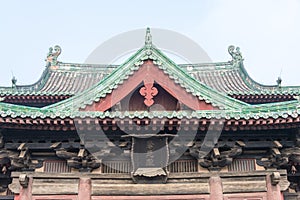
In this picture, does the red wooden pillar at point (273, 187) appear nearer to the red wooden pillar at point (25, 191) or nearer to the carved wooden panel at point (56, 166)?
the carved wooden panel at point (56, 166)

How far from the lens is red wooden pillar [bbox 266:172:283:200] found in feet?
36.0

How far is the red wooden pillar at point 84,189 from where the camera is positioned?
11.0 meters

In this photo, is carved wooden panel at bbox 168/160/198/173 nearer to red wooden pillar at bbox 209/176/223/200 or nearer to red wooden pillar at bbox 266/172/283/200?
red wooden pillar at bbox 209/176/223/200

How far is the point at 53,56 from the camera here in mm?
21422

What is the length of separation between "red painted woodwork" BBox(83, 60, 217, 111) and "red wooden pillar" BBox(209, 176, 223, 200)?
2011 millimetres

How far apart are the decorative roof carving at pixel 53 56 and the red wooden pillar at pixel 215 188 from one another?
41.8 feet

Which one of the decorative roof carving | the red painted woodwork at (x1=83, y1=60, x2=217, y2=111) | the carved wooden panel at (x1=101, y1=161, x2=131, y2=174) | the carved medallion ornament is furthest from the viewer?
the decorative roof carving

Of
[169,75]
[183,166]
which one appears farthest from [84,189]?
[169,75]

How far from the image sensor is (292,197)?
1177 centimetres

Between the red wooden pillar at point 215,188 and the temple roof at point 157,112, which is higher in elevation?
the temple roof at point 157,112

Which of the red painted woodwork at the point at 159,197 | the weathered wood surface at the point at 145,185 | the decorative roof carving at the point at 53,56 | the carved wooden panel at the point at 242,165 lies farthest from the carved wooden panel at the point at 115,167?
the decorative roof carving at the point at 53,56

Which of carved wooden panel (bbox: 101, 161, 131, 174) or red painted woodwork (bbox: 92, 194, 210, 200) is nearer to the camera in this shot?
red painted woodwork (bbox: 92, 194, 210, 200)

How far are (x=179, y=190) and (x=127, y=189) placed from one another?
4.74 feet

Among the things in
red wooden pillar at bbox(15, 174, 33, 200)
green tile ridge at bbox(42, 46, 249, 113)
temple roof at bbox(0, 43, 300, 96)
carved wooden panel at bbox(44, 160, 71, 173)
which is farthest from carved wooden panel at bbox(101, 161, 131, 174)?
temple roof at bbox(0, 43, 300, 96)
